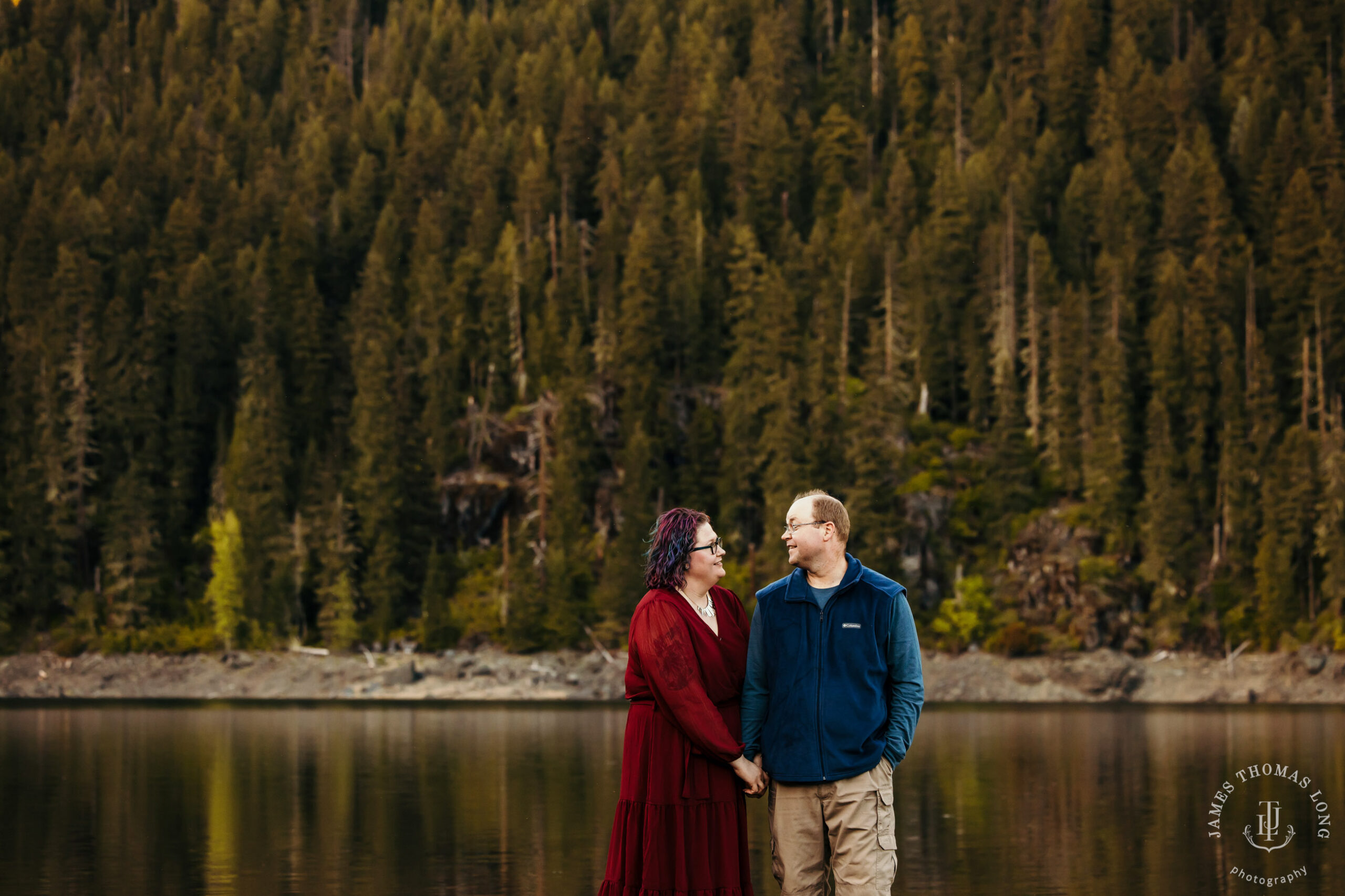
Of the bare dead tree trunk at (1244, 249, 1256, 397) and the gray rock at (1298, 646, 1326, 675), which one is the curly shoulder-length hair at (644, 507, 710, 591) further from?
the bare dead tree trunk at (1244, 249, 1256, 397)

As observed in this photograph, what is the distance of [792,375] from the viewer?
302 feet

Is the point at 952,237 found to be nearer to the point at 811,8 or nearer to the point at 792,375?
the point at 792,375

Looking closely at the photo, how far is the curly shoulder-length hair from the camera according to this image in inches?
385

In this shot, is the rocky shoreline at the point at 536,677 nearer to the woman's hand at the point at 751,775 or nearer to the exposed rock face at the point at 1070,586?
the exposed rock face at the point at 1070,586

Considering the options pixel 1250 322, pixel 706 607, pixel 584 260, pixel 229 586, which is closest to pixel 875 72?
pixel 584 260

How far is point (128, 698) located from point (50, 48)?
277 ft

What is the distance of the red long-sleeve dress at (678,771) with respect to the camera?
961 cm

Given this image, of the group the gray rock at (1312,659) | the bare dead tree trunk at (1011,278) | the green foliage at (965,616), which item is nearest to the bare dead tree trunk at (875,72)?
the bare dead tree trunk at (1011,278)

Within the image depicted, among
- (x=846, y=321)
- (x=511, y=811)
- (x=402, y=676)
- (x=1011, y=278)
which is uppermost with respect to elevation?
(x=1011, y=278)

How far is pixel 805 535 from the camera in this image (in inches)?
380

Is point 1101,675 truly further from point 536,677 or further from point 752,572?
point 536,677

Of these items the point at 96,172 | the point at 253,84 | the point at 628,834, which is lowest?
the point at 628,834

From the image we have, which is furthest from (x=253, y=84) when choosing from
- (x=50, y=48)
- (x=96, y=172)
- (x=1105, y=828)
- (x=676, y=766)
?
(x=676, y=766)

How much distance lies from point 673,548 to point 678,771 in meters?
1.27
